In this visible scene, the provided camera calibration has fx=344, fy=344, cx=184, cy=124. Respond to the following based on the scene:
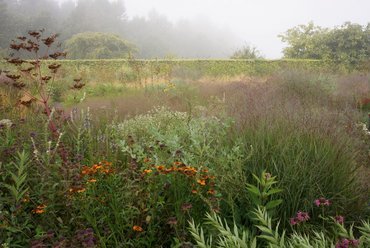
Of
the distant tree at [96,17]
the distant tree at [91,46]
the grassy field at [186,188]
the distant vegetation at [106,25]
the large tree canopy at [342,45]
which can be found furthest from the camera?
the distant tree at [96,17]

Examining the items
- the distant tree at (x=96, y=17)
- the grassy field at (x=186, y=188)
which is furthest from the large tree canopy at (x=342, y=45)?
the distant tree at (x=96, y=17)

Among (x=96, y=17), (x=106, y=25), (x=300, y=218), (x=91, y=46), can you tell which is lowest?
(x=300, y=218)

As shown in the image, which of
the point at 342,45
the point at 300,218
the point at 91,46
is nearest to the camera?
the point at 300,218

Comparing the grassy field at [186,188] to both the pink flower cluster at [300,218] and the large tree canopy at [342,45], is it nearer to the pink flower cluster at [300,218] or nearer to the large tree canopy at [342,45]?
the pink flower cluster at [300,218]

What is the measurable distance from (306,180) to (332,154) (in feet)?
1.25

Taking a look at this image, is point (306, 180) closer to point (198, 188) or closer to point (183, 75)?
point (198, 188)

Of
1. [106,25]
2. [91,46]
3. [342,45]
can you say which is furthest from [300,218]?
[106,25]

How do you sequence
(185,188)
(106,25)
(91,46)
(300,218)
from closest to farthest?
(300,218), (185,188), (91,46), (106,25)

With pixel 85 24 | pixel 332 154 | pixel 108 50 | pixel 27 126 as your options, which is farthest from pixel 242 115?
pixel 85 24

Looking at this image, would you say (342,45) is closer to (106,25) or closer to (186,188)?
(186,188)

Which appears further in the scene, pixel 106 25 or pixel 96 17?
pixel 106 25

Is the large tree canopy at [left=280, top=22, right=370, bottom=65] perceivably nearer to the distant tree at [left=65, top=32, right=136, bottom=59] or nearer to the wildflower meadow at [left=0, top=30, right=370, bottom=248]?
the distant tree at [left=65, top=32, right=136, bottom=59]

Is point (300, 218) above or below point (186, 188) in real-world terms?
above

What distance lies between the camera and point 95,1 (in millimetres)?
53250
